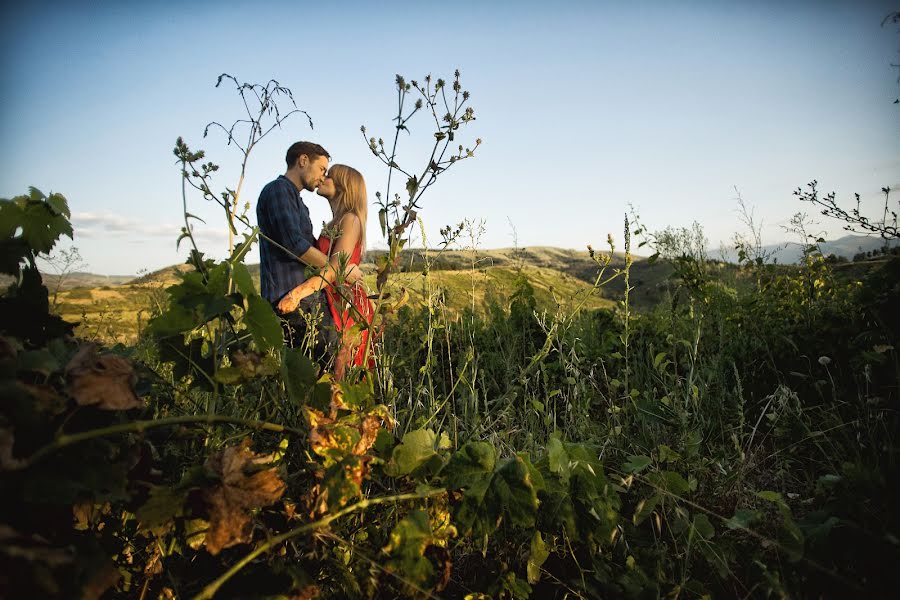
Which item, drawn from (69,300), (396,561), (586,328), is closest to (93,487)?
(396,561)

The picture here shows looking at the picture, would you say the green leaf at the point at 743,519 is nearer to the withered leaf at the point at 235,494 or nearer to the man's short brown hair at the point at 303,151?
the withered leaf at the point at 235,494

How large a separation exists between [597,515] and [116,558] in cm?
123

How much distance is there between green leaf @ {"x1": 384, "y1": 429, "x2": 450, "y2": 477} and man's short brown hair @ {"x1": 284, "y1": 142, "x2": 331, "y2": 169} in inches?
119

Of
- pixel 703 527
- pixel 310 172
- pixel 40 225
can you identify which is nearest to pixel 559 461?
pixel 703 527

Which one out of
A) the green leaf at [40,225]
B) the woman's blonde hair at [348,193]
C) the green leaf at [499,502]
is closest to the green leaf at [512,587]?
the green leaf at [499,502]

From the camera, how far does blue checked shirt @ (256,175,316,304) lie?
11.3 ft

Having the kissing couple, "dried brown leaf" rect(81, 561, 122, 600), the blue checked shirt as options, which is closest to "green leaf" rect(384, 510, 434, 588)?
"dried brown leaf" rect(81, 561, 122, 600)

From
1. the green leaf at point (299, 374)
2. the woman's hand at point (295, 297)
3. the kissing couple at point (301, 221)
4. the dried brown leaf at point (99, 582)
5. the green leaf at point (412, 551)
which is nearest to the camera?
the dried brown leaf at point (99, 582)

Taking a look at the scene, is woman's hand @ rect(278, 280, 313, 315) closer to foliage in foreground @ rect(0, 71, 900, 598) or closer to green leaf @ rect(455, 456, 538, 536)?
foliage in foreground @ rect(0, 71, 900, 598)

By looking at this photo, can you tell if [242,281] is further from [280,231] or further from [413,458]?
[280,231]

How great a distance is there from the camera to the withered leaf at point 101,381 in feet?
2.83

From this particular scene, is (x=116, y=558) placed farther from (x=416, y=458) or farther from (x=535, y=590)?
(x=535, y=590)

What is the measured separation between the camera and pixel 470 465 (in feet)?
3.82

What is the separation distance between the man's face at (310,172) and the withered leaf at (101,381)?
300 cm
